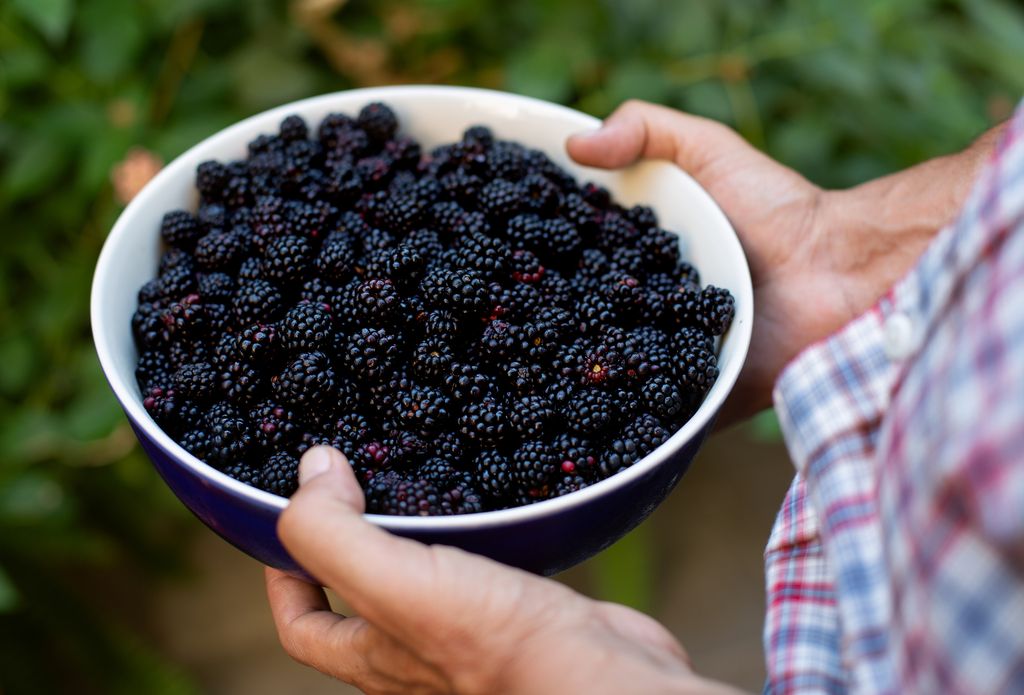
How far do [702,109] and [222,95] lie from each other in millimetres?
813

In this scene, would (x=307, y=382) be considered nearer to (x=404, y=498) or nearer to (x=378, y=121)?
(x=404, y=498)

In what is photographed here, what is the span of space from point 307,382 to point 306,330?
0.20 ft

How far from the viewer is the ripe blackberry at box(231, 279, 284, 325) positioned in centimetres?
91

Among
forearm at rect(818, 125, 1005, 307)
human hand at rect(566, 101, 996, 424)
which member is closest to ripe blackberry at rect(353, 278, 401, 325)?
human hand at rect(566, 101, 996, 424)

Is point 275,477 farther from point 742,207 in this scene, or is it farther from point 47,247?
point 47,247

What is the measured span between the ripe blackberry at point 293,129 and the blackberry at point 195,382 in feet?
1.21

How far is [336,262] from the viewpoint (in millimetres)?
938

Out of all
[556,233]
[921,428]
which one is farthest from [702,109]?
[921,428]

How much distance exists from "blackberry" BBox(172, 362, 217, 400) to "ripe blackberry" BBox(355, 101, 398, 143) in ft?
1.35

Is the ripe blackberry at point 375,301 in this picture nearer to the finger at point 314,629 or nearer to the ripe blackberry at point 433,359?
the ripe blackberry at point 433,359

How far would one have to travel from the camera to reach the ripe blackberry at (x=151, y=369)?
91 centimetres

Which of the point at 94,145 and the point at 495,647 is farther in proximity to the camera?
the point at 94,145

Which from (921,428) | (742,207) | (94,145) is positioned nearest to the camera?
(921,428)

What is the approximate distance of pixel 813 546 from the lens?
797 mm
